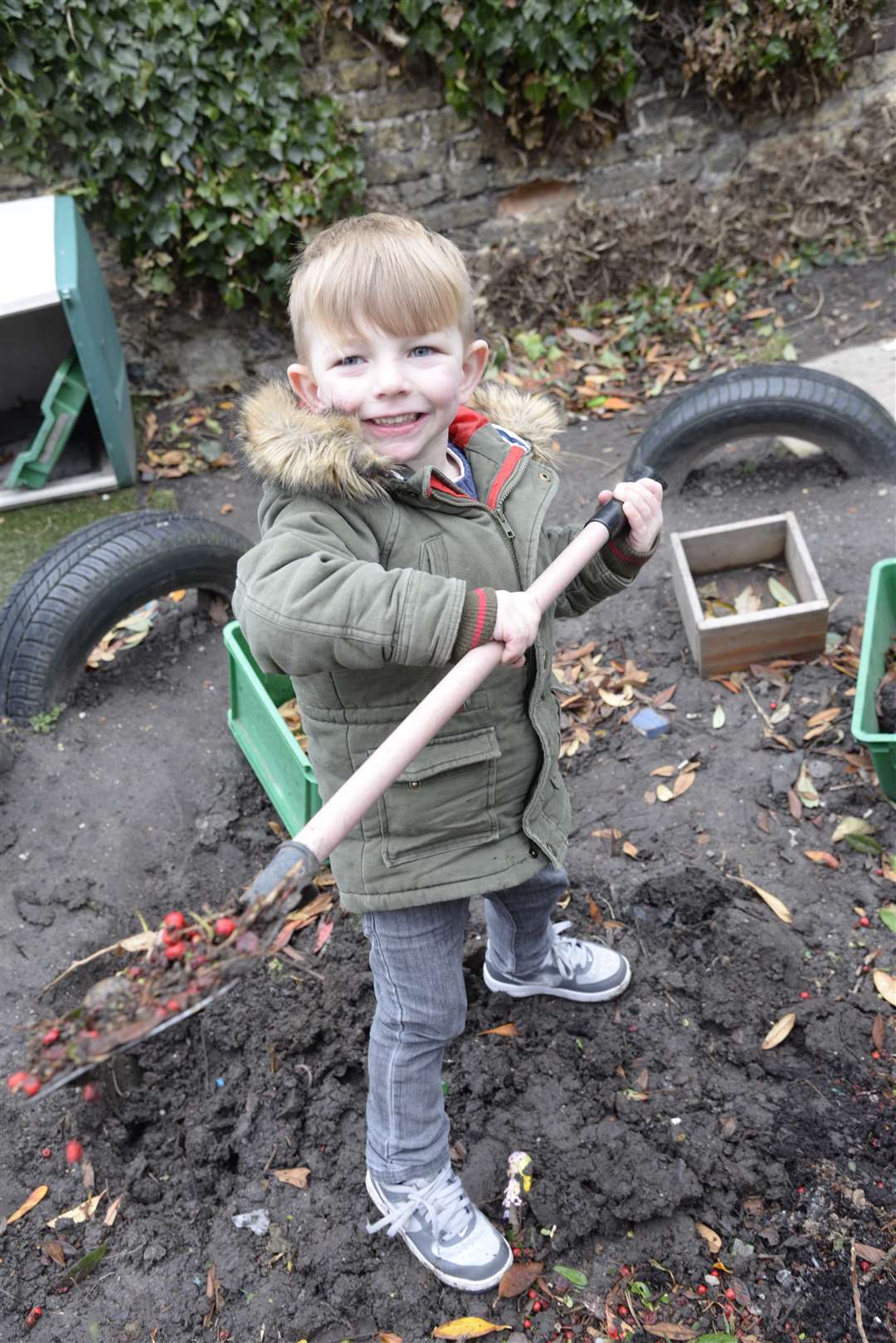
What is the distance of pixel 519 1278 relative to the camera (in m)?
2.46

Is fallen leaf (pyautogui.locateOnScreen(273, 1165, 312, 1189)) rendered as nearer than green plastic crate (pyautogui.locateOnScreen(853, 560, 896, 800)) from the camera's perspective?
Yes

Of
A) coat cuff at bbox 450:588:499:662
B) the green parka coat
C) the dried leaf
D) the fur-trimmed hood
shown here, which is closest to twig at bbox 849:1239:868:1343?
the dried leaf

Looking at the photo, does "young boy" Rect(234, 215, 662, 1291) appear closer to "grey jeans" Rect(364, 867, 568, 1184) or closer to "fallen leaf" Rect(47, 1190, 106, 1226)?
"grey jeans" Rect(364, 867, 568, 1184)

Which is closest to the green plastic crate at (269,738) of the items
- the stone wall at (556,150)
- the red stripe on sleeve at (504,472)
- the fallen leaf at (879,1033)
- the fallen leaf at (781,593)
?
the red stripe on sleeve at (504,472)

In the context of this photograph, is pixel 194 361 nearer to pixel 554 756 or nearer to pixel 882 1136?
pixel 554 756

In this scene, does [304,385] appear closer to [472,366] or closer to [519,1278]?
[472,366]

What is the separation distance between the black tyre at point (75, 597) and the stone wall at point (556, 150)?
330cm

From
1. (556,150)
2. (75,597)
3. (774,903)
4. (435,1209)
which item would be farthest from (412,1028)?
(556,150)

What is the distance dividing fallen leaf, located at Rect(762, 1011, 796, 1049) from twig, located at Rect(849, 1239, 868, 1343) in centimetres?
52

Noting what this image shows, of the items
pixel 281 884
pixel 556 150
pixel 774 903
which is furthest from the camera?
pixel 556 150

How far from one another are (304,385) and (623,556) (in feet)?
2.52

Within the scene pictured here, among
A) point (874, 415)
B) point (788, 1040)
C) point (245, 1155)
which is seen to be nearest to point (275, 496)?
point (245, 1155)

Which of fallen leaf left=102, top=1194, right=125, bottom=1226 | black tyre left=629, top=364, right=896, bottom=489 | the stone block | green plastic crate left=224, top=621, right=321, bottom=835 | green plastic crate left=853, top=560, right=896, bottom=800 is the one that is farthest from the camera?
the stone block

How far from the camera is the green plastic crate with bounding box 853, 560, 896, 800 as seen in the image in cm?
311
